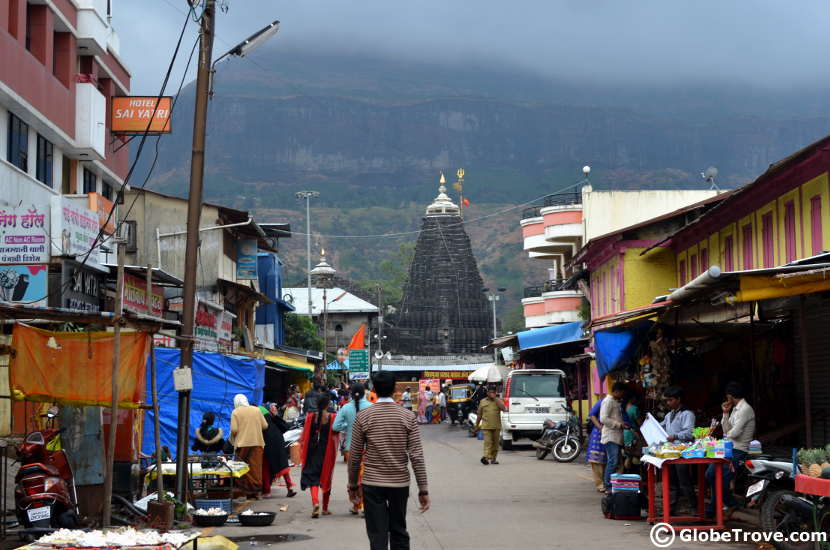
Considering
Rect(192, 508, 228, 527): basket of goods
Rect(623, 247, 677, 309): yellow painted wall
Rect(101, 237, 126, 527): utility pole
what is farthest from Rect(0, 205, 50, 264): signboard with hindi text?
Rect(623, 247, 677, 309): yellow painted wall

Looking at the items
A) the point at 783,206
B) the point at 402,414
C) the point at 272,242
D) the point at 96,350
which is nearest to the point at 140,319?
the point at 96,350

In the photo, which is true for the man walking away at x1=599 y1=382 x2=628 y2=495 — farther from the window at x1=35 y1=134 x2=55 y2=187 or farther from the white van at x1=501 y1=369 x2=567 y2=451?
the window at x1=35 y1=134 x2=55 y2=187

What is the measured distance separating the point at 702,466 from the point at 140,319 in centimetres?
647

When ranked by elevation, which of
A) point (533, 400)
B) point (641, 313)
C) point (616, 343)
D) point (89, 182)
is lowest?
point (533, 400)

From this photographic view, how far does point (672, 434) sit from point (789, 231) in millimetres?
7753

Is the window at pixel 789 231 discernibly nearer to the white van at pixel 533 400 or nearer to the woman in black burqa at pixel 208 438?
the woman in black burqa at pixel 208 438

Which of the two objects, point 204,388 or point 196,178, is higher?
point 196,178

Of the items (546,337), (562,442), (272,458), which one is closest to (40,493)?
(272,458)

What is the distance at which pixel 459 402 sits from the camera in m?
52.5

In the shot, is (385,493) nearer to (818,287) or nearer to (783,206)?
(818,287)

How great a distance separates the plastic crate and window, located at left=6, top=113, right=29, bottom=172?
1202 cm

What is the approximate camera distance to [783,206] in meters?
20.4

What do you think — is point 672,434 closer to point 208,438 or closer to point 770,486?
point 770,486

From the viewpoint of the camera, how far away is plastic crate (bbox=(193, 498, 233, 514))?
1462 cm
